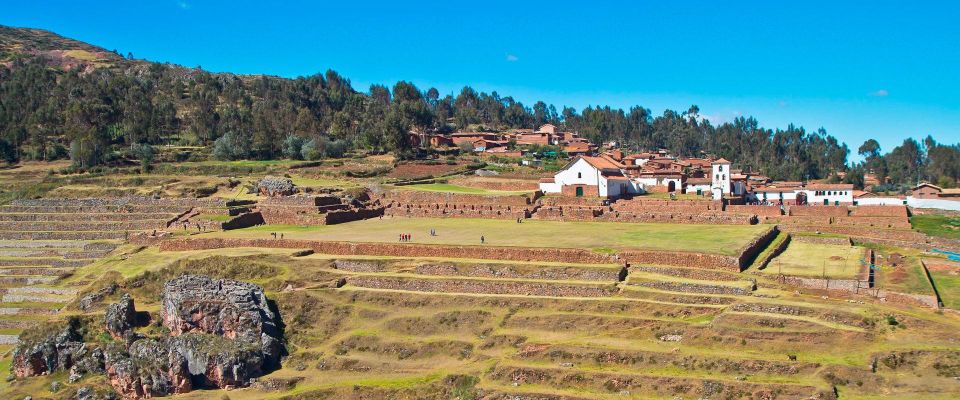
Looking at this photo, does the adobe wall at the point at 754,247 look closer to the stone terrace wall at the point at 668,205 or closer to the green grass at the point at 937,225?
the stone terrace wall at the point at 668,205

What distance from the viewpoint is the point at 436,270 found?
2948 cm

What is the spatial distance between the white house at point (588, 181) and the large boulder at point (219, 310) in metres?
23.8

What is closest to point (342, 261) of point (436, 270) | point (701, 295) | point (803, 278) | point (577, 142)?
point (436, 270)

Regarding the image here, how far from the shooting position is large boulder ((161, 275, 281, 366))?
25719 mm

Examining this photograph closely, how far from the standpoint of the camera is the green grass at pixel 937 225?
3625cm

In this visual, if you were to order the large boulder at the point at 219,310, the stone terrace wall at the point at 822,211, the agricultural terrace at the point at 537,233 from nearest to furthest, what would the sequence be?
1. the large boulder at the point at 219,310
2. the agricultural terrace at the point at 537,233
3. the stone terrace wall at the point at 822,211

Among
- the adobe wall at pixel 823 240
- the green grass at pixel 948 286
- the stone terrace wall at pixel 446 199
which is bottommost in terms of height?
the green grass at pixel 948 286

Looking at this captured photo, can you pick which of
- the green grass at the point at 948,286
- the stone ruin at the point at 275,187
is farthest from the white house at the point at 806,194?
the stone ruin at the point at 275,187

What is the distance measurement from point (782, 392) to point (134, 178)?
5079 centimetres

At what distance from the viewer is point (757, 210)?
3956cm

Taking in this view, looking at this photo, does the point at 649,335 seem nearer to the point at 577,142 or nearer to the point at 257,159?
the point at 257,159

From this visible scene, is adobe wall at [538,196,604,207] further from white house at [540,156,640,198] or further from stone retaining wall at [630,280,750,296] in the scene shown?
stone retaining wall at [630,280,750,296]

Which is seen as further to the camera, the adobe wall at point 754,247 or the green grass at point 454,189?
the green grass at point 454,189

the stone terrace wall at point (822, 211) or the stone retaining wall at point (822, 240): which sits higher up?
the stone terrace wall at point (822, 211)
